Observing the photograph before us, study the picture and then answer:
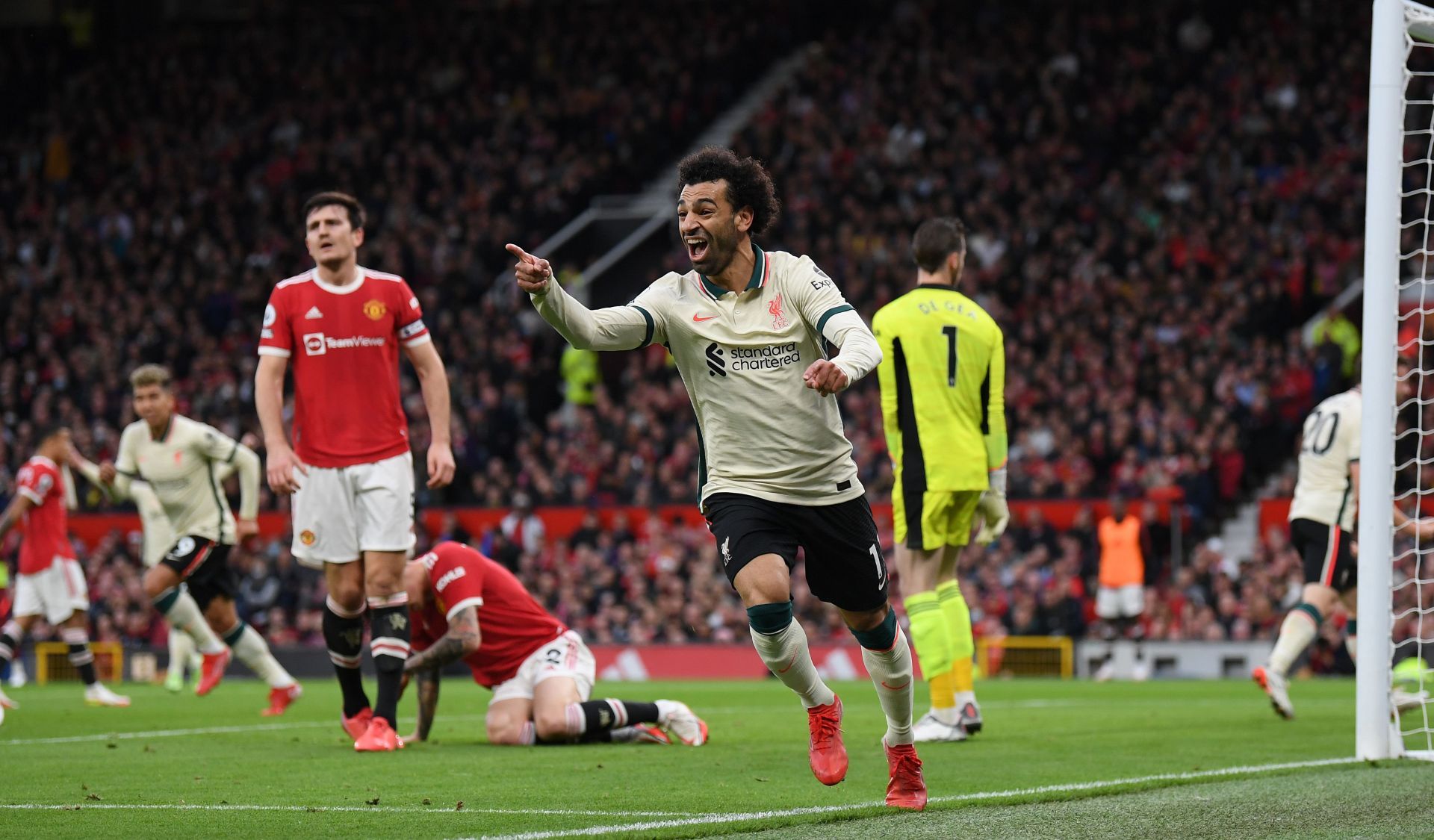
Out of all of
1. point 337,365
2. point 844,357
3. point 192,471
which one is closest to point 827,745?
point 844,357

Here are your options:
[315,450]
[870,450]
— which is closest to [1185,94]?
[870,450]

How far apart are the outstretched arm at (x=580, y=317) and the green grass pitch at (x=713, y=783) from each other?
5.45 feet

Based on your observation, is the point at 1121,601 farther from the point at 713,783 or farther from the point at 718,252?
the point at 718,252

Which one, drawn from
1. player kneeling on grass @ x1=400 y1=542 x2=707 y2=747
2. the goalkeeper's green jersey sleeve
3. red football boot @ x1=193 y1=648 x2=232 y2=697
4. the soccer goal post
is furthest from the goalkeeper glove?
red football boot @ x1=193 y1=648 x2=232 y2=697

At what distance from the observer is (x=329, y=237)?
9.30 metres

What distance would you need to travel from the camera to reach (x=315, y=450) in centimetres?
920

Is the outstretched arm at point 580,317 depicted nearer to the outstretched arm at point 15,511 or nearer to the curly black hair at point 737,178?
the curly black hair at point 737,178

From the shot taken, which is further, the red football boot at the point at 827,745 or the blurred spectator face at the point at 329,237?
the blurred spectator face at the point at 329,237

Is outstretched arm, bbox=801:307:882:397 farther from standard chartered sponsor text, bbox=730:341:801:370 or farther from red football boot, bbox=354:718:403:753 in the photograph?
red football boot, bbox=354:718:403:753

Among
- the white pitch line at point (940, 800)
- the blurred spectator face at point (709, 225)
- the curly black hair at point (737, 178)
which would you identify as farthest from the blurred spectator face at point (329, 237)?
the white pitch line at point (940, 800)

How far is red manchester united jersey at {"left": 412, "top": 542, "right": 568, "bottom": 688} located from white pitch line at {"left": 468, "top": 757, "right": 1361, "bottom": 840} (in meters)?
3.28

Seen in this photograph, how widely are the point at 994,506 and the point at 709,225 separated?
12.7 feet

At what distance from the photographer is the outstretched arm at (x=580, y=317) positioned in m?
6.01

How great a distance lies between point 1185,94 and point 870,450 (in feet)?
26.5
